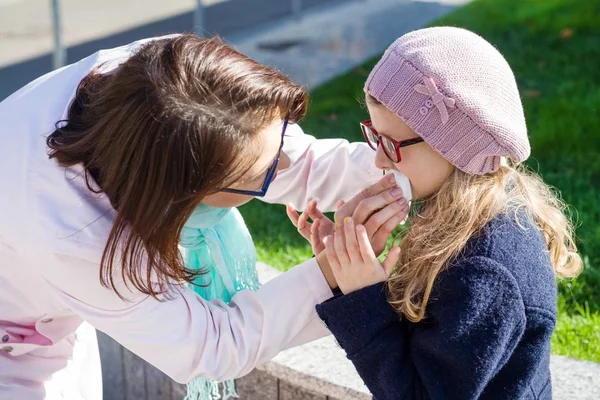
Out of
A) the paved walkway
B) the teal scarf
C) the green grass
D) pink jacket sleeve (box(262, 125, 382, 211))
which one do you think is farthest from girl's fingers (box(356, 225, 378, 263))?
the paved walkway

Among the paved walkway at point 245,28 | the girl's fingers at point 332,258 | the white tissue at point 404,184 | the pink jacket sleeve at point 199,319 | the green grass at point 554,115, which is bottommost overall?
the paved walkway at point 245,28

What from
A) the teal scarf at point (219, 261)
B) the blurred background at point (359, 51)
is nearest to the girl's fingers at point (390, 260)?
the teal scarf at point (219, 261)

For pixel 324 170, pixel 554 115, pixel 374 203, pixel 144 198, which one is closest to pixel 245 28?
pixel 554 115

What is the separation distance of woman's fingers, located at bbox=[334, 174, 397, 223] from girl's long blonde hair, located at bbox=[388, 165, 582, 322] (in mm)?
113

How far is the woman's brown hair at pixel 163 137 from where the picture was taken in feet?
6.16

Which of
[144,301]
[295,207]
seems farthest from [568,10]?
[144,301]

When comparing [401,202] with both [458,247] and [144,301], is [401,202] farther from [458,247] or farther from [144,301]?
[144,301]

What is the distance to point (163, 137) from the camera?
1.87 m

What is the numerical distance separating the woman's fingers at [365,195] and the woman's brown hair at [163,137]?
30cm

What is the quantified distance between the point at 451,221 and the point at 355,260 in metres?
0.24

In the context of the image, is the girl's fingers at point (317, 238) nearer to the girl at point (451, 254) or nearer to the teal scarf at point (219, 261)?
the girl at point (451, 254)

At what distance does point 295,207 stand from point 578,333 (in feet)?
4.13

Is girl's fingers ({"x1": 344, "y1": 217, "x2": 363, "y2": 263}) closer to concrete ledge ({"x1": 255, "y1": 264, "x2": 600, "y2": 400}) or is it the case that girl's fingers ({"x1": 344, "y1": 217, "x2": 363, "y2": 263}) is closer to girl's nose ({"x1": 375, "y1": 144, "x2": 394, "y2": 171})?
girl's nose ({"x1": 375, "y1": 144, "x2": 394, "y2": 171})

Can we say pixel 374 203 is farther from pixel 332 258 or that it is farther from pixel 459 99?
pixel 459 99
